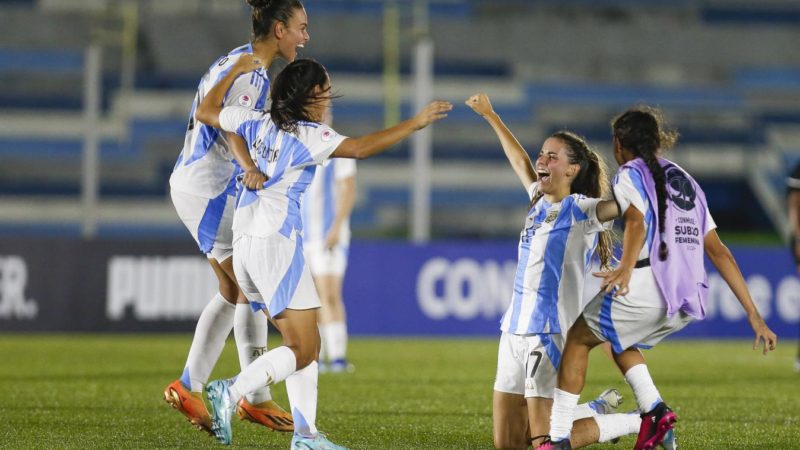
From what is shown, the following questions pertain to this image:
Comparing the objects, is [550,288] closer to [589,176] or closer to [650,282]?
[650,282]

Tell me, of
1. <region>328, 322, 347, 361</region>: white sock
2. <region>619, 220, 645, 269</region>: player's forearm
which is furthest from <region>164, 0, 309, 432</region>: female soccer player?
<region>328, 322, 347, 361</region>: white sock

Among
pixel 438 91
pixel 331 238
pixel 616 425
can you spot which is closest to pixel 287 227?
pixel 616 425

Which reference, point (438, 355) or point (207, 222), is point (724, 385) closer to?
point (438, 355)

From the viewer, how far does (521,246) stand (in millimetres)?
5379

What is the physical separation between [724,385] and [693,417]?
2331mm

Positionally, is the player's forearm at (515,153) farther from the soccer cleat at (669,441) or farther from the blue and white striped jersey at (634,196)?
the soccer cleat at (669,441)

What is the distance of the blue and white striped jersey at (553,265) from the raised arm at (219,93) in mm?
1396

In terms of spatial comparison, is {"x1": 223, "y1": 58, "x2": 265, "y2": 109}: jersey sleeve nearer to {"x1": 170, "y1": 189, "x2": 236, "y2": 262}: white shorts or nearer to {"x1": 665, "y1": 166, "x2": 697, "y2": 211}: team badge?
{"x1": 170, "y1": 189, "x2": 236, "y2": 262}: white shorts

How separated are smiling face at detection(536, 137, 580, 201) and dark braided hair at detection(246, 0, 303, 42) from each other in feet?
4.14

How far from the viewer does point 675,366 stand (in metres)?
10.7

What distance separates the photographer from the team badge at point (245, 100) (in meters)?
5.41

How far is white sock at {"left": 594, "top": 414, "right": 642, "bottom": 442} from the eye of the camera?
5.23 meters

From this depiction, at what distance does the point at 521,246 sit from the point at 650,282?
623 mm

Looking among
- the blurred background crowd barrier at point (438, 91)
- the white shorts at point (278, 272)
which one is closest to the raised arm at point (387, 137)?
the white shorts at point (278, 272)
